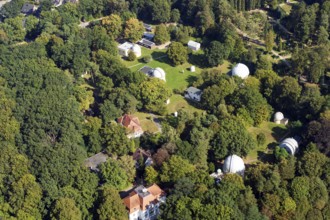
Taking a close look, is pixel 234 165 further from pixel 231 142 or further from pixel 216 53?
pixel 216 53

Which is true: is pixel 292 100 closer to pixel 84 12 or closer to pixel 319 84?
pixel 319 84

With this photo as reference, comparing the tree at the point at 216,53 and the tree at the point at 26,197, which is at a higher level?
the tree at the point at 26,197

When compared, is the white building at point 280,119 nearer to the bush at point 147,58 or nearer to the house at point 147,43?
the bush at point 147,58

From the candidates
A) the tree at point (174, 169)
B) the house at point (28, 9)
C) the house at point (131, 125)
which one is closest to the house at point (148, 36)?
the house at point (28, 9)

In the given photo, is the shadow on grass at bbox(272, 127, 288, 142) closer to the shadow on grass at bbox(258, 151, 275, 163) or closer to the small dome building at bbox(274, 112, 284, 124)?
the small dome building at bbox(274, 112, 284, 124)

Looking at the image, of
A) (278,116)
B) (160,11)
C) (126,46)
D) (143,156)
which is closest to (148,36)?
(160,11)

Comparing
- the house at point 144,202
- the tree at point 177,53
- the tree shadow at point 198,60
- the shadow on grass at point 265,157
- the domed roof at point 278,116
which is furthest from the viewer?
the tree shadow at point 198,60

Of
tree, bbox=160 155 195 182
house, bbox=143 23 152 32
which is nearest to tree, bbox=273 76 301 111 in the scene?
tree, bbox=160 155 195 182
